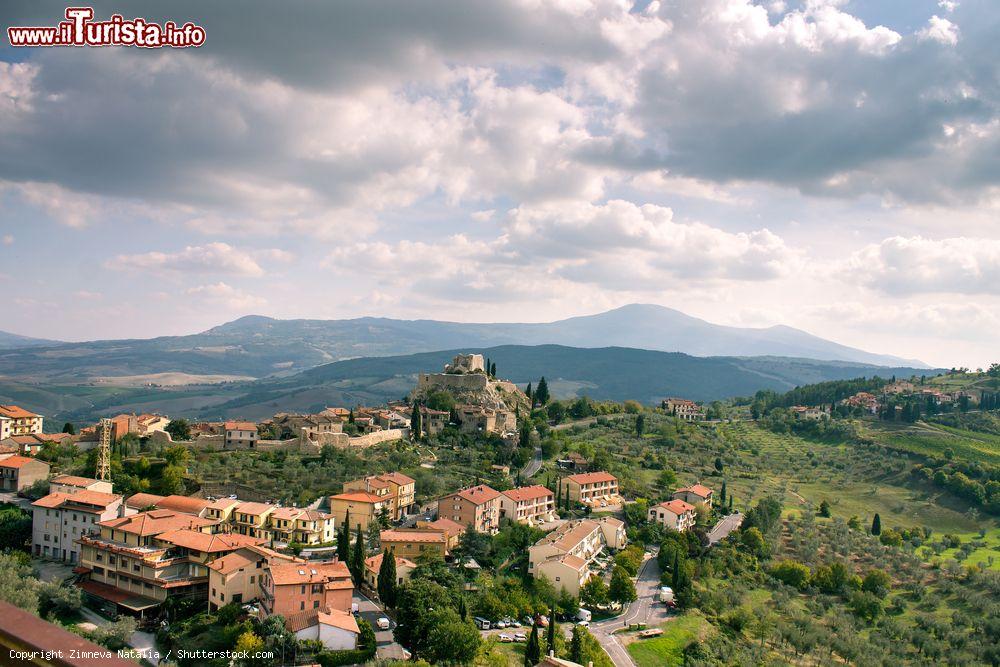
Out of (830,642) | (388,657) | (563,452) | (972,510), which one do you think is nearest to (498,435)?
(563,452)

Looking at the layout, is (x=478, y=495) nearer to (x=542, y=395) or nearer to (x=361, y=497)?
(x=361, y=497)

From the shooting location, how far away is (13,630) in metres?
3.71

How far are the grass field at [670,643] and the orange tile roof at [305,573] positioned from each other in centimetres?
1536

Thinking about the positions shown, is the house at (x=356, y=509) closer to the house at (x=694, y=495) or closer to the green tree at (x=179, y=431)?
the green tree at (x=179, y=431)

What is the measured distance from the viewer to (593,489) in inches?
2309

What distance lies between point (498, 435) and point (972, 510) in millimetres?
46197

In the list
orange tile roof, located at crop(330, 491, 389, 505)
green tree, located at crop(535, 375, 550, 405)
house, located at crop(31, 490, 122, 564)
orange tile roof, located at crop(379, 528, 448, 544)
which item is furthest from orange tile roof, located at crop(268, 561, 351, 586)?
green tree, located at crop(535, 375, 550, 405)

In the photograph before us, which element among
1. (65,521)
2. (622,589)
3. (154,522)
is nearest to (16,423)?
(65,521)

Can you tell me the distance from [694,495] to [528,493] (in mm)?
16557

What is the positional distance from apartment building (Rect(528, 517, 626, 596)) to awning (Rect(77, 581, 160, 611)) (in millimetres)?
21366

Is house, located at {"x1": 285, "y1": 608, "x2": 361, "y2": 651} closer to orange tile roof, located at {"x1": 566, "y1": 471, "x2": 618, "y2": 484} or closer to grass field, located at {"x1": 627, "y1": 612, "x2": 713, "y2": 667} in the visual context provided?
grass field, located at {"x1": 627, "y1": 612, "x2": 713, "y2": 667}

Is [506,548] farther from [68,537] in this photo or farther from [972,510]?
[972,510]

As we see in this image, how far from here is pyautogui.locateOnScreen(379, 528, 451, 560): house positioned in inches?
1591

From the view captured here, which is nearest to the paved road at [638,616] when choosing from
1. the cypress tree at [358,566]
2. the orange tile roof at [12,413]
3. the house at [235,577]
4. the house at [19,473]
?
the cypress tree at [358,566]
